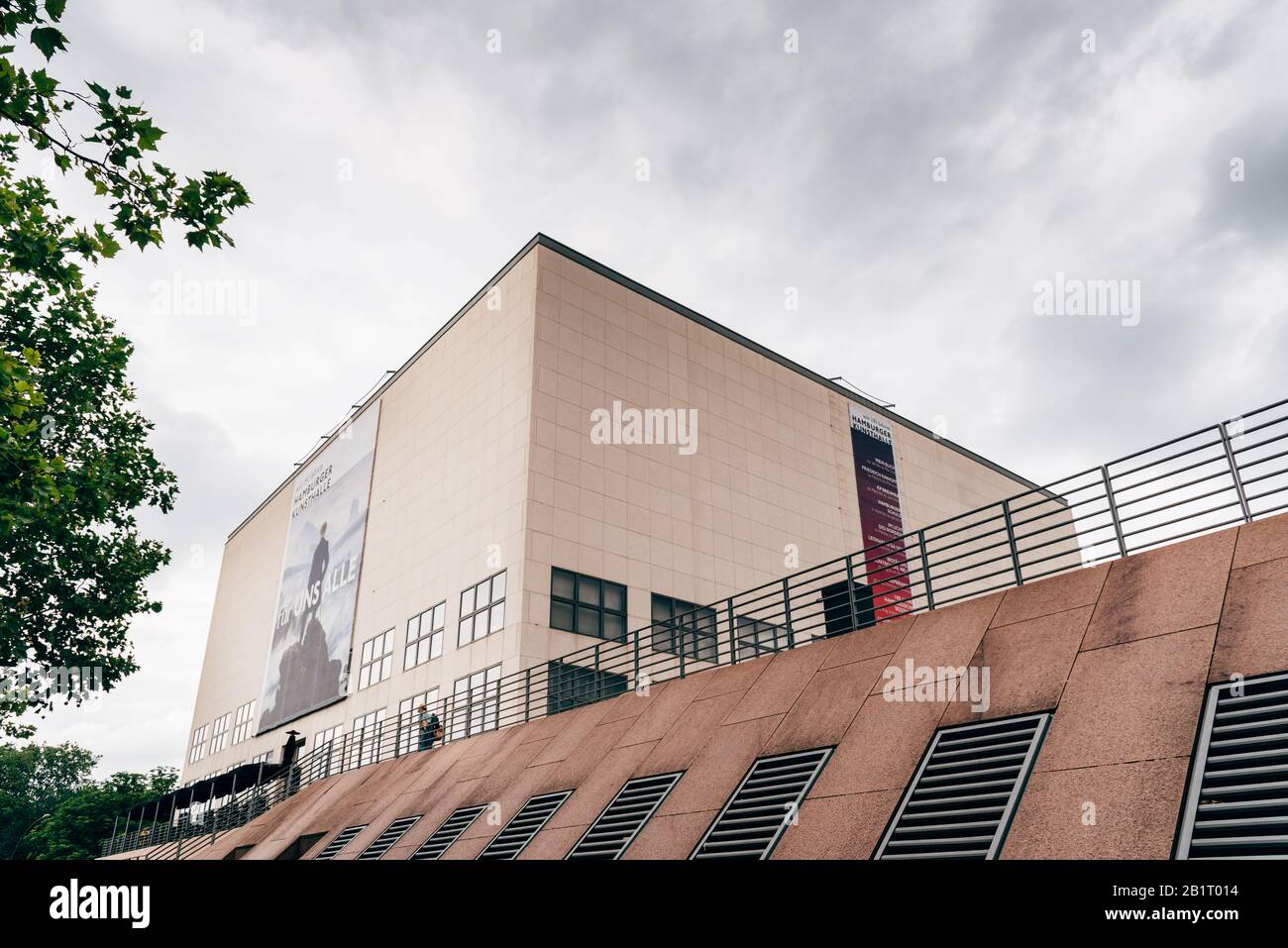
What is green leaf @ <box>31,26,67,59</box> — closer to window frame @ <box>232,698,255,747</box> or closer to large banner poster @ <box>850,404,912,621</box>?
large banner poster @ <box>850,404,912,621</box>

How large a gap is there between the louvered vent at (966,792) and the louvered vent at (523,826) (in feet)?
20.7

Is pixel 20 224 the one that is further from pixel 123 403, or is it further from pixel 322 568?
pixel 322 568

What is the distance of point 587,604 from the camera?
30578 mm

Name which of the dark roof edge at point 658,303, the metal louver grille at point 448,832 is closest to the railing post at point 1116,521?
the metal louver grille at point 448,832

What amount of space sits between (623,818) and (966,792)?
17.1ft

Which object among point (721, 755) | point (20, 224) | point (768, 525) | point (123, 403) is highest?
point (768, 525)

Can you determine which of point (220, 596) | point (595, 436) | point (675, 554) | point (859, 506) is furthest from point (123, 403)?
point (220, 596)

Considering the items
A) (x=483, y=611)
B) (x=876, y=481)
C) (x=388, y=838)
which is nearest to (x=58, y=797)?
(x=483, y=611)

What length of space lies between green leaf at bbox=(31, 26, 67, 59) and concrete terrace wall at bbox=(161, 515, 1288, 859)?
10644 mm

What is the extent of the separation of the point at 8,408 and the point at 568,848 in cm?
993

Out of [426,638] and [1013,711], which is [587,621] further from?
[1013,711]

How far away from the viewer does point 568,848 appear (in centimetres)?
1155

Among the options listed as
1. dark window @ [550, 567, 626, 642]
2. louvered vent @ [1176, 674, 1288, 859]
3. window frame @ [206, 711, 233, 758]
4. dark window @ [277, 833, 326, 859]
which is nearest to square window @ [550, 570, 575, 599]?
dark window @ [550, 567, 626, 642]
